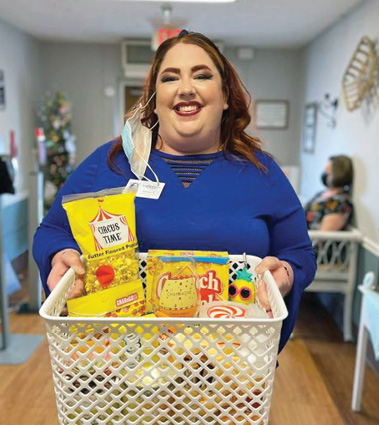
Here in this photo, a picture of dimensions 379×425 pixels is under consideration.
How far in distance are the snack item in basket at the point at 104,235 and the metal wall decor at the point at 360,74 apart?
8.78ft

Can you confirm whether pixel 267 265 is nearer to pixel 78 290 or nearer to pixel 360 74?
pixel 78 290

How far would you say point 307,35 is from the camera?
15.9 feet

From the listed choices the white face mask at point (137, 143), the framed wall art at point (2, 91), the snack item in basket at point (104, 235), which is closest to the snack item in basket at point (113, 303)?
the snack item in basket at point (104, 235)

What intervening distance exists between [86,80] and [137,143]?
16.7ft

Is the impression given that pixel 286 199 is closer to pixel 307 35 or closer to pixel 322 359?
pixel 322 359

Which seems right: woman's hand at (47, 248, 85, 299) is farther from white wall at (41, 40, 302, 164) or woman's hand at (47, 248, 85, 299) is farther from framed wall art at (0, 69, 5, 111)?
white wall at (41, 40, 302, 164)

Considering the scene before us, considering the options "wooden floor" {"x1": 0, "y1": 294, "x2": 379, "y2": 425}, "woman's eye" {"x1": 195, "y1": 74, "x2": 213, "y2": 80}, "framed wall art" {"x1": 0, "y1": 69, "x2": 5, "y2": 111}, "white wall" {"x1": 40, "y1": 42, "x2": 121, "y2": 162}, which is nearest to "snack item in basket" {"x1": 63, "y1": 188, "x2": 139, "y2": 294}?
"woman's eye" {"x1": 195, "y1": 74, "x2": 213, "y2": 80}

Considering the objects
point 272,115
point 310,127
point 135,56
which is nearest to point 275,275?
point 310,127

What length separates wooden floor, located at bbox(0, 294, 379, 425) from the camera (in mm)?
2277

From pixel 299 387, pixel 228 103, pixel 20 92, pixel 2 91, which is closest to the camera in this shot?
pixel 228 103

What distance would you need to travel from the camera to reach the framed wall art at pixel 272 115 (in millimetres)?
5809

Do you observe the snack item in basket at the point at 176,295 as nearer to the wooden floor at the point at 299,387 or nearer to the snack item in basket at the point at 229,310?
the snack item in basket at the point at 229,310

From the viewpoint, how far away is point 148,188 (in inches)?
37.6

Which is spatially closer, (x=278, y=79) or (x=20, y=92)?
(x=20, y=92)
